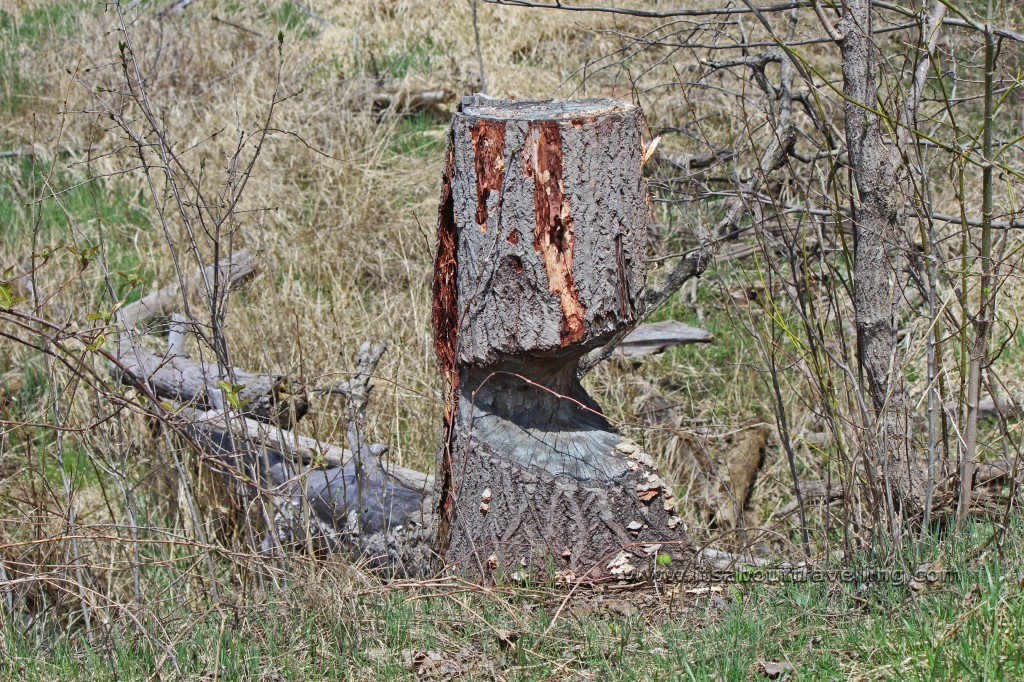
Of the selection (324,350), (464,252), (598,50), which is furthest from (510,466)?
(598,50)

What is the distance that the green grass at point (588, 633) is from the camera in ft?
8.05

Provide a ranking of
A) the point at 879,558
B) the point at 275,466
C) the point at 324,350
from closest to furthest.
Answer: the point at 879,558
the point at 275,466
the point at 324,350

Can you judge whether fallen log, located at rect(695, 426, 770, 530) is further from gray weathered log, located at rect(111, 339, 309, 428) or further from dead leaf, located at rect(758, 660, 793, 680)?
gray weathered log, located at rect(111, 339, 309, 428)

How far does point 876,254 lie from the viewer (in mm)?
3176

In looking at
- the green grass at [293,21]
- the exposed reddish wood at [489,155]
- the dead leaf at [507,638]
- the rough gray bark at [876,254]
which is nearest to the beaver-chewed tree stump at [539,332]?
the exposed reddish wood at [489,155]

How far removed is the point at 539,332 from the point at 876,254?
1.17m

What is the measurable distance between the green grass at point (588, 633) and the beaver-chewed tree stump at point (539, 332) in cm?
19

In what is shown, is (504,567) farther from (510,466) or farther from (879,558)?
(879,558)

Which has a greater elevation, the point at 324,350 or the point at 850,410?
the point at 850,410

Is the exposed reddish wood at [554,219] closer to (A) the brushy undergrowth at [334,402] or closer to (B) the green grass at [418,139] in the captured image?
(A) the brushy undergrowth at [334,402]

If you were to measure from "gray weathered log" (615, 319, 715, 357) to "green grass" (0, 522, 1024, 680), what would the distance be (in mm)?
2274

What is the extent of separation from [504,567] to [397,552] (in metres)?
0.70

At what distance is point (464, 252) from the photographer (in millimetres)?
2898

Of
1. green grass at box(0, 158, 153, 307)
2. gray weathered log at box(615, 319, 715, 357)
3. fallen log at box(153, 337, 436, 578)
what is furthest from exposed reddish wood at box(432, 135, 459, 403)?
green grass at box(0, 158, 153, 307)
